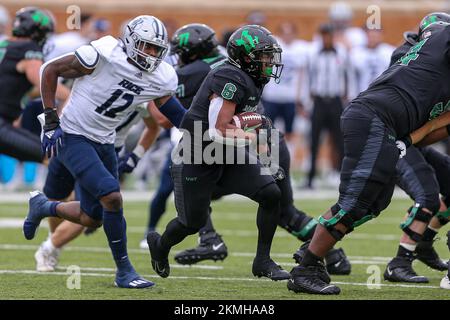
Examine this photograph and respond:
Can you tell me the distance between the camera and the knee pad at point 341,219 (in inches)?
243

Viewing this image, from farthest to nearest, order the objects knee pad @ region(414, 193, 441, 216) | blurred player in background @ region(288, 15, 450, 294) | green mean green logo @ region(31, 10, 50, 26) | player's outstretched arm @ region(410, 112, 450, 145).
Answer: green mean green logo @ region(31, 10, 50, 26) < knee pad @ region(414, 193, 441, 216) < player's outstretched arm @ region(410, 112, 450, 145) < blurred player in background @ region(288, 15, 450, 294)

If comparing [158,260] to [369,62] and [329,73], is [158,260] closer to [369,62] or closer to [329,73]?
[329,73]

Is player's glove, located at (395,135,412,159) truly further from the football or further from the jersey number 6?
the jersey number 6

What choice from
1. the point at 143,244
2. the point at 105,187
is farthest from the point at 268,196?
the point at 143,244

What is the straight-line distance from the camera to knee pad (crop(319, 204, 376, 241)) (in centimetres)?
618

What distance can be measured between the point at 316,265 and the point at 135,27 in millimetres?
1813

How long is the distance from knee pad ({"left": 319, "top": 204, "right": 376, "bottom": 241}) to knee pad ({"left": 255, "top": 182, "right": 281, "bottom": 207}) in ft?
1.44

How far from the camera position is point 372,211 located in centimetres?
626

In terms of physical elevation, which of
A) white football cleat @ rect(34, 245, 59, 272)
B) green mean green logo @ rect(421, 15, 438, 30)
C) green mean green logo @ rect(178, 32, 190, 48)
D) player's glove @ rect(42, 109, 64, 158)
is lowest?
white football cleat @ rect(34, 245, 59, 272)

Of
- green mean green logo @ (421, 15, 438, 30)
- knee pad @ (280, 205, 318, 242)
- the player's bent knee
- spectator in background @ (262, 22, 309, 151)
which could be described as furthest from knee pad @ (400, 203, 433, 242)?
spectator in background @ (262, 22, 309, 151)

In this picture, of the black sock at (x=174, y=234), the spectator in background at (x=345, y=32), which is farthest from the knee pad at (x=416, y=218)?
the spectator in background at (x=345, y=32)

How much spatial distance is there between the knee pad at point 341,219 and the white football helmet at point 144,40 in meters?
1.46

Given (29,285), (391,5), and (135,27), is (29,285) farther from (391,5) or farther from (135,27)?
(391,5)
